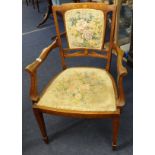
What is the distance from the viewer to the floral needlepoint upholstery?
4.59ft

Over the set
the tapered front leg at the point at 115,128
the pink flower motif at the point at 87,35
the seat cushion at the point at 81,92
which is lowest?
the tapered front leg at the point at 115,128

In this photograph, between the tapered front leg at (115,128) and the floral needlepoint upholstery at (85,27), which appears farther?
the floral needlepoint upholstery at (85,27)

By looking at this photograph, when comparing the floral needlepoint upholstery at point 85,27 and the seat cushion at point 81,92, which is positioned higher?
the floral needlepoint upholstery at point 85,27

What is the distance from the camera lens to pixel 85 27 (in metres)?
1.43

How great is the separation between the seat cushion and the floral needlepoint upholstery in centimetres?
20

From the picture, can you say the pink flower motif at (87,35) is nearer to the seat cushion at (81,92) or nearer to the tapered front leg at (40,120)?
the seat cushion at (81,92)

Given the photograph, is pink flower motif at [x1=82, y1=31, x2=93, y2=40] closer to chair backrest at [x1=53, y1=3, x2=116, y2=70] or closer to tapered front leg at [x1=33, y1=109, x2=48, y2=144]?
chair backrest at [x1=53, y1=3, x2=116, y2=70]

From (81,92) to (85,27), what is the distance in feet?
1.45

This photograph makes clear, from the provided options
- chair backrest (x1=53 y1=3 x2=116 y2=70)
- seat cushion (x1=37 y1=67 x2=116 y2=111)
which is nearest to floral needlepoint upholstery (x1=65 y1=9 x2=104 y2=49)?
chair backrest (x1=53 y1=3 x2=116 y2=70)

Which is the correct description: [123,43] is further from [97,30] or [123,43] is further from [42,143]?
[42,143]

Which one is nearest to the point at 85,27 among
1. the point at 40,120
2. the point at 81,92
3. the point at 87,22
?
the point at 87,22

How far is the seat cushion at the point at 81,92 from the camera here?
1.21 metres

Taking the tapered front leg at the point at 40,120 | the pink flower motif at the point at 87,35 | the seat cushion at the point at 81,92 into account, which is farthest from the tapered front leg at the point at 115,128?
the pink flower motif at the point at 87,35

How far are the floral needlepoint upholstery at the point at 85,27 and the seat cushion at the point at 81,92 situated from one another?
0.20m
